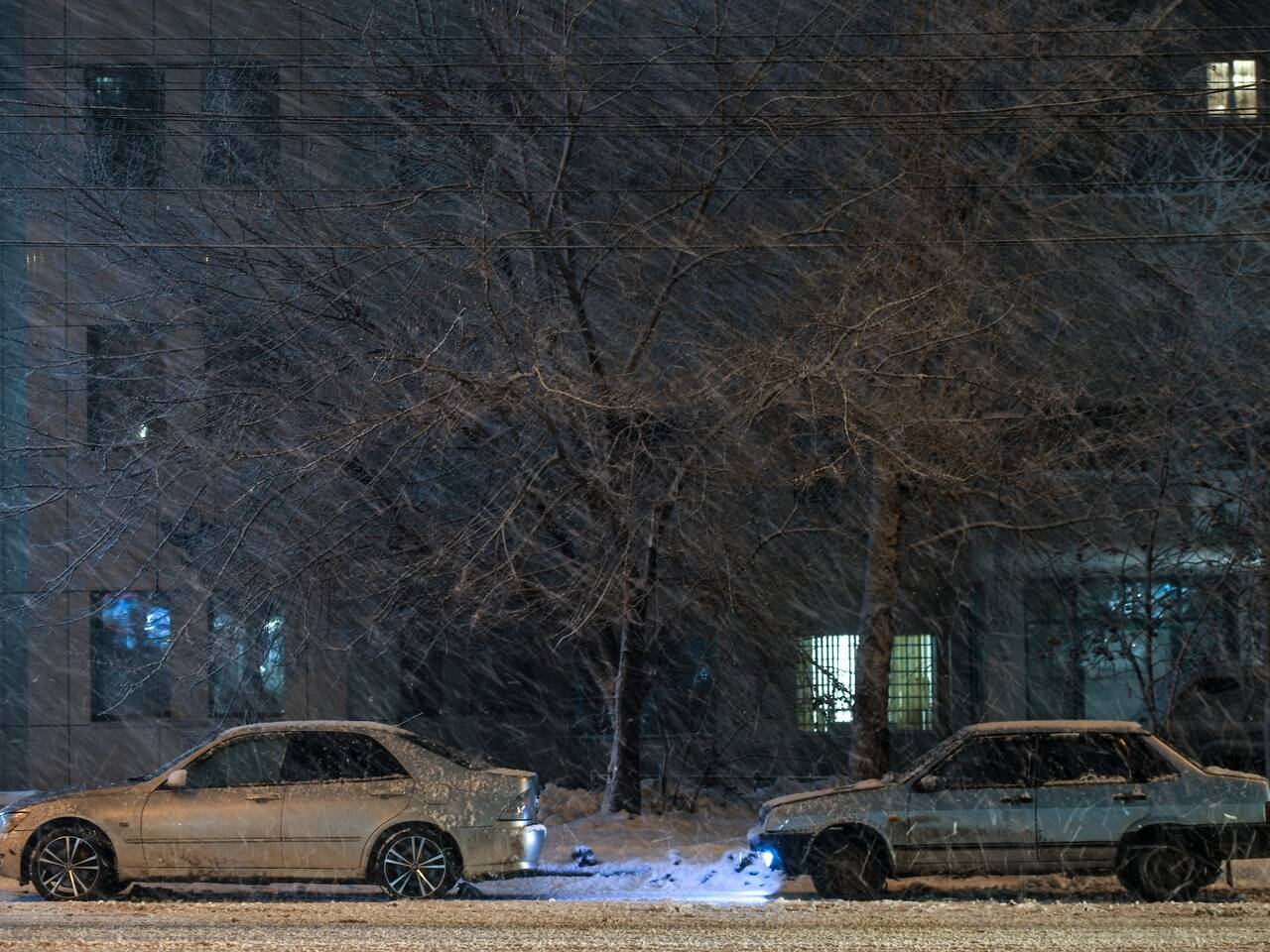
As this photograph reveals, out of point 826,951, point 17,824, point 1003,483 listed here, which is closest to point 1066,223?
point 1003,483

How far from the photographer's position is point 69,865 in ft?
39.0

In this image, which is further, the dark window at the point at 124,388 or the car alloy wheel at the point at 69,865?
the dark window at the point at 124,388

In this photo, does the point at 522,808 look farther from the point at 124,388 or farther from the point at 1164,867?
the point at 124,388

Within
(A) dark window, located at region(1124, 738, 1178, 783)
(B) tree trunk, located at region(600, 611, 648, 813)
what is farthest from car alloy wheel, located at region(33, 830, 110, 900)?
(A) dark window, located at region(1124, 738, 1178, 783)

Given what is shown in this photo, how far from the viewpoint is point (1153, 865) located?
11570mm

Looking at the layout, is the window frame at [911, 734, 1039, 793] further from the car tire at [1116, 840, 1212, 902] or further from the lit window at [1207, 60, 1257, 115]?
the lit window at [1207, 60, 1257, 115]

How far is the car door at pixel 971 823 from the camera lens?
1152cm

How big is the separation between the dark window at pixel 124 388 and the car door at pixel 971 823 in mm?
8419

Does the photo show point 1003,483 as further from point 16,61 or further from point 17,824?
point 16,61

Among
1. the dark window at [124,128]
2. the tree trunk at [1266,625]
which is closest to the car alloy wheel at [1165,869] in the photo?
the tree trunk at [1266,625]

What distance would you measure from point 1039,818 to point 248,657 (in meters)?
10.4

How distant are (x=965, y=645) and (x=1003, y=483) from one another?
7342mm

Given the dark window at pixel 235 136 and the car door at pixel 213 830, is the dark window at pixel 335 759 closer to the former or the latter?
the car door at pixel 213 830

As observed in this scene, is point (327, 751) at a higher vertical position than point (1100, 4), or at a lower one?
lower
